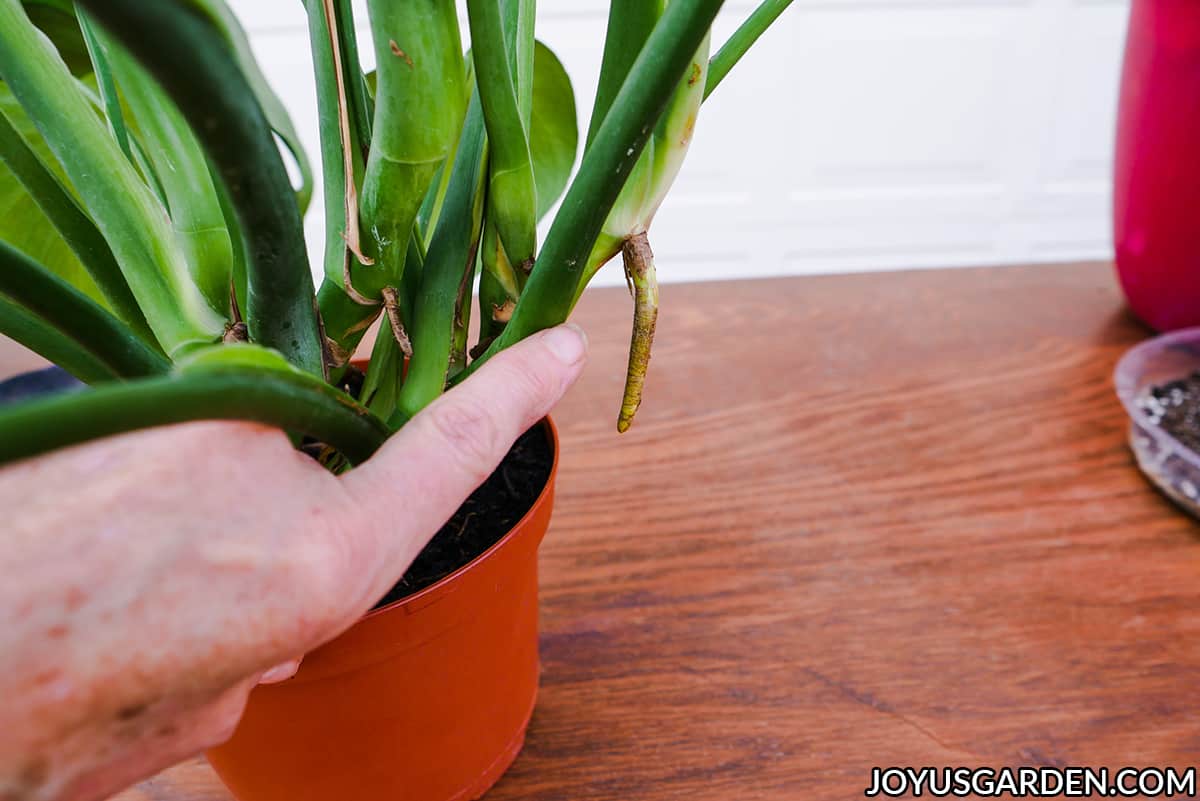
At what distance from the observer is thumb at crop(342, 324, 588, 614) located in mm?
125

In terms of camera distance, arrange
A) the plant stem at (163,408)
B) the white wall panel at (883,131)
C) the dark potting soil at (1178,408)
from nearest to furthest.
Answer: the plant stem at (163,408), the dark potting soil at (1178,408), the white wall panel at (883,131)

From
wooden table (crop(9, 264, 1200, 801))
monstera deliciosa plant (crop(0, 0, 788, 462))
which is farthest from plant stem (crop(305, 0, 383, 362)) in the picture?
wooden table (crop(9, 264, 1200, 801))

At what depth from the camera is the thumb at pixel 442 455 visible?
0.13 metres

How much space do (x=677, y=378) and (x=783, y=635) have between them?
0.16 m

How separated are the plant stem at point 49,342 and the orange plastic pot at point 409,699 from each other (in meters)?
0.07

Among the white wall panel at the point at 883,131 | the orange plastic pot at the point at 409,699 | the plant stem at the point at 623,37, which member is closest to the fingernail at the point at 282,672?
the orange plastic pot at the point at 409,699

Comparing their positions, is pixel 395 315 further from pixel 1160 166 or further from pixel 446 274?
pixel 1160 166

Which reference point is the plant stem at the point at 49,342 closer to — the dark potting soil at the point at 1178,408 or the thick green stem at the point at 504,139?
the thick green stem at the point at 504,139

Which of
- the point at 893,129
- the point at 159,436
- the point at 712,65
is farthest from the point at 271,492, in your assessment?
the point at 893,129

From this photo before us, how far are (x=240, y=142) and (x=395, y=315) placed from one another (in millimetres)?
70

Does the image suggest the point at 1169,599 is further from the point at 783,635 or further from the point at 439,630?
the point at 439,630

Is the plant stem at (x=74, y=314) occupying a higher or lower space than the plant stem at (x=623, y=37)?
lower

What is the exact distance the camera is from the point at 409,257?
20 centimetres

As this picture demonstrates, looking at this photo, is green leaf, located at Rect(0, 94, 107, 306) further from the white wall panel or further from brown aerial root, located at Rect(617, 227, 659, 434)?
the white wall panel
